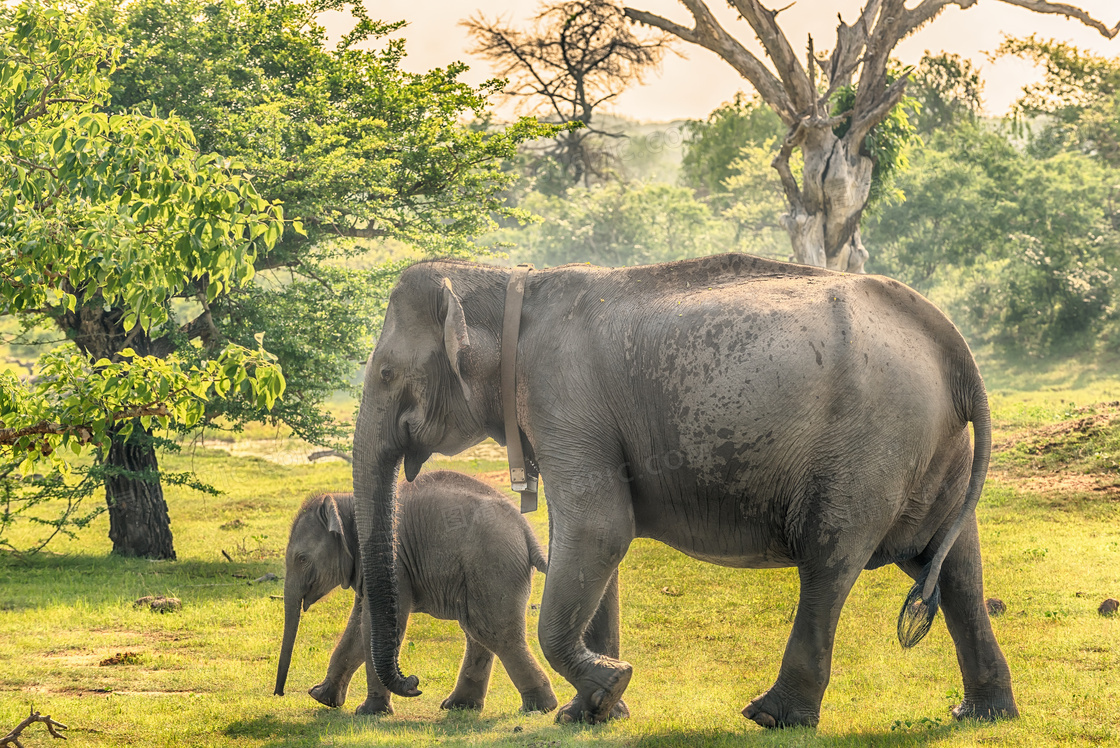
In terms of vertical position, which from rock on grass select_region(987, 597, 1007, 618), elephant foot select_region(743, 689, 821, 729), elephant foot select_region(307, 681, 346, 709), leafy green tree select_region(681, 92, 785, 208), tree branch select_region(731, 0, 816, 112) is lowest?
A: rock on grass select_region(987, 597, 1007, 618)

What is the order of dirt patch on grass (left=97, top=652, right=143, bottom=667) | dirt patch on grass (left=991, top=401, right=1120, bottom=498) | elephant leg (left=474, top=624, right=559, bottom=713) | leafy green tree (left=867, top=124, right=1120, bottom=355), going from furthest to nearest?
leafy green tree (left=867, top=124, right=1120, bottom=355), dirt patch on grass (left=991, top=401, right=1120, bottom=498), dirt patch on grass (left=97, top=652, right=143, bottom=667), elephant leg (left=474, top=624, right=559, bottom=713)

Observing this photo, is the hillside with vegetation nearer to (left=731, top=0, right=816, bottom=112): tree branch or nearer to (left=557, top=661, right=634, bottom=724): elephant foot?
(left=557, top=661, right=634, bottom=724): elephant foot

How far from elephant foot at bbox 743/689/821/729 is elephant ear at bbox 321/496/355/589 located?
140 inches

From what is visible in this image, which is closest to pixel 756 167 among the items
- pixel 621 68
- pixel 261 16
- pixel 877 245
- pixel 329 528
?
pixel 877 245

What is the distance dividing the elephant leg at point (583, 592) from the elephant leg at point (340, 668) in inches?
94.2

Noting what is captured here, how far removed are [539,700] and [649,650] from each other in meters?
2.18

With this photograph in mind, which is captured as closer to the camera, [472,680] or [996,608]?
[472,680]

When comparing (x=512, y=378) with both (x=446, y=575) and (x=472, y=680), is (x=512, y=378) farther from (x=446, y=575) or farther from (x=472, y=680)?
(x=472, y=680)

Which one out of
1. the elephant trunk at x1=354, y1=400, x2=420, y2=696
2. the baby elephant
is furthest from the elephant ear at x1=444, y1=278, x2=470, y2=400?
the baby elephant

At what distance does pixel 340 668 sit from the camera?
27.9 feet

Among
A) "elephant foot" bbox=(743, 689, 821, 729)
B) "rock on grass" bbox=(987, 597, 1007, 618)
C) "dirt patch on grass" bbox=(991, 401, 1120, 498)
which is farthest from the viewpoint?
"dirt patch on grass" bbox=(991, 401, 1120, 498)

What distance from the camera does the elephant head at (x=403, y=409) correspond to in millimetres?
7121

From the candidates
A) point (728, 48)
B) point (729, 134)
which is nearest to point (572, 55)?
point (728, 48)

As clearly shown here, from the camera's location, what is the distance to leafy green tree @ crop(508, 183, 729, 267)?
59562mm
